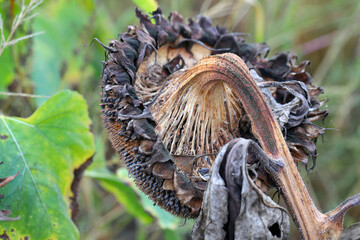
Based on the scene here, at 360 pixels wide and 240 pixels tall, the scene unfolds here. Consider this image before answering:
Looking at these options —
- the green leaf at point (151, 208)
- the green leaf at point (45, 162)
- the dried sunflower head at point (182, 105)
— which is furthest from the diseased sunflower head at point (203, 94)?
the green leaf at point (151, 208)

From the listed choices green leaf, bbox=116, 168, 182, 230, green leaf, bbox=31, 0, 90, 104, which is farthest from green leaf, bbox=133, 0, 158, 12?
green leaf, bbox=31, 0, 90, 104

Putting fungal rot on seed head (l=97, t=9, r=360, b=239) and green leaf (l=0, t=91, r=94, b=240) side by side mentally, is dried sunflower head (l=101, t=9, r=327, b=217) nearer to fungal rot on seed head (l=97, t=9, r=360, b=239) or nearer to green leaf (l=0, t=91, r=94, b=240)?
fungal rot on seed head (l=97, t=9, r=360, b=239)

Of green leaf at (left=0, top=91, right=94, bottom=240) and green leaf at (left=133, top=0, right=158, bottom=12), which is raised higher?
green leaf at (left=133, top=0, right=158, bottom=12)

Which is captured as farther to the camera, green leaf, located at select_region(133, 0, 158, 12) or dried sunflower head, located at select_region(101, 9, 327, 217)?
green leaf, located at select_region(133, 0, 158, 12)

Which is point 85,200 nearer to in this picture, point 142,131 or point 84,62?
point 84,62

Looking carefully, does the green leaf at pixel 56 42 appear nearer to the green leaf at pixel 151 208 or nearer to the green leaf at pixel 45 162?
the green leaf at pixel 151 208

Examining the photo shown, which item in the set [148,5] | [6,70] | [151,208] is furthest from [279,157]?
[6,70]

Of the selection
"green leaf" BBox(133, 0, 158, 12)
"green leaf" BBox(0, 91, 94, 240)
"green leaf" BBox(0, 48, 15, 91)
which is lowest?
"green leaf" BBox(0, 91, 94, 240)
